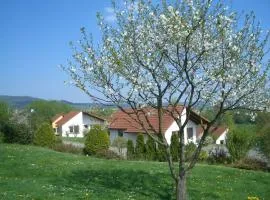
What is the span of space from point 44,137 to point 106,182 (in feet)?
63.3

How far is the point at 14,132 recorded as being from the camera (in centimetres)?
2941

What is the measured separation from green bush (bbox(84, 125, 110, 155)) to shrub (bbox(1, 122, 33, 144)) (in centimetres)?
465

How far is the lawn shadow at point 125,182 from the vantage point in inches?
481

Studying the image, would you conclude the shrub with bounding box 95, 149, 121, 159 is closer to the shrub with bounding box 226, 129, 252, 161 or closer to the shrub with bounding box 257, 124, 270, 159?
the shrub with bounding box 226, 129, 252, 161

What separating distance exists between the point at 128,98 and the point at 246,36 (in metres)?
3.22

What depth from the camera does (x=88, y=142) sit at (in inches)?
1172

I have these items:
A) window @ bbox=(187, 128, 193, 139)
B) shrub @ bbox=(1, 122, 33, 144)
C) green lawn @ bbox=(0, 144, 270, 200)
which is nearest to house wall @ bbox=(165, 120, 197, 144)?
window @ bbox=(187, 128, 193, 139)

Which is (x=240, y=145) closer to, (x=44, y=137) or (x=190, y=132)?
(x=190, y=132)

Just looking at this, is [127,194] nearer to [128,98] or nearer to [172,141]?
[128,98]

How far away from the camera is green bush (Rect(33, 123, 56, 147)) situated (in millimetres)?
31562

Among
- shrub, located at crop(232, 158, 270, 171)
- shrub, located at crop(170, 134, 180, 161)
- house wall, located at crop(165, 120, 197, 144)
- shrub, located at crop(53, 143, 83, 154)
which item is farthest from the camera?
house wall, located at crop(165, 120, 197, 144)

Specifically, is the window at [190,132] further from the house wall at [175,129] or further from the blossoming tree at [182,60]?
the blossoming tree at [182,60]

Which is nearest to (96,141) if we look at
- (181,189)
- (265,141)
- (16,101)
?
(265,141)

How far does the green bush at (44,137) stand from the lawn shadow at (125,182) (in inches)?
649
